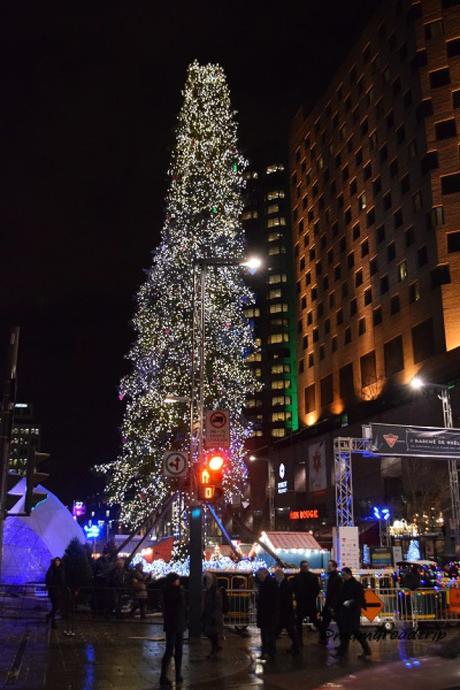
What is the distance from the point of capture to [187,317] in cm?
2936

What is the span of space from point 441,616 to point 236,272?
56.5 ft

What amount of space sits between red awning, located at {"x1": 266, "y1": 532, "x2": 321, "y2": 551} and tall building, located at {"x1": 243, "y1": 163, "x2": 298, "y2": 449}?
87.5m

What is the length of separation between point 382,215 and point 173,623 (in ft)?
177

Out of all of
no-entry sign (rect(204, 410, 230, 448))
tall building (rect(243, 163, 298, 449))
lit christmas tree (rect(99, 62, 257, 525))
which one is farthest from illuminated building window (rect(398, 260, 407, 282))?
tall building (rect(243, 163, 298, 449))

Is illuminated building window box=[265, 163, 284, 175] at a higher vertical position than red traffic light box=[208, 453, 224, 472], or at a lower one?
higher

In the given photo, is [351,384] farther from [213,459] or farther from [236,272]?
[213,459]

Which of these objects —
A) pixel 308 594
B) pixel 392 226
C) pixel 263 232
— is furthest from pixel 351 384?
pixel 263 232

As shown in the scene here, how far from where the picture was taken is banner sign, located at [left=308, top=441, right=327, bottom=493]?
60.4 meters

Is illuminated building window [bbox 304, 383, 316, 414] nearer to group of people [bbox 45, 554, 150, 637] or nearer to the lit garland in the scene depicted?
the lit garland

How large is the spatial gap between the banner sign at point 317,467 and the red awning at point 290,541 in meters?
33.1

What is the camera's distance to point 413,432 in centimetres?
2531

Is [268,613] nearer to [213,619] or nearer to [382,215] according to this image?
[213,619]

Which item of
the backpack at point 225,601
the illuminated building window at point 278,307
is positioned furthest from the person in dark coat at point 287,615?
the illuminated building window at point 278,307

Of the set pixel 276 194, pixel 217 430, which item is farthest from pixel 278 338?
pixel 217 430
